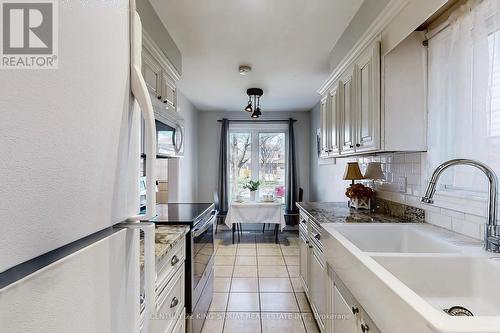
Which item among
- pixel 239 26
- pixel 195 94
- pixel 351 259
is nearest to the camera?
pixel 351 259

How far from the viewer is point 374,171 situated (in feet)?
8.04

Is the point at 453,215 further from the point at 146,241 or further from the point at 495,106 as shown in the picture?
Answer: the point at 146,241

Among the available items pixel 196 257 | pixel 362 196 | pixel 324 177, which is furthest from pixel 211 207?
pixel 324 177

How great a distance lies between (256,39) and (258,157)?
3479 mm

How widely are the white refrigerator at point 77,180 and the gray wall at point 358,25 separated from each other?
179 centimetres

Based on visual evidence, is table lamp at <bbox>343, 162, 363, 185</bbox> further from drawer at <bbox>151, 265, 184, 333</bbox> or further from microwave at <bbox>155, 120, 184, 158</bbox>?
drawer at <bbox>151, 265, 184, 333</bbox>

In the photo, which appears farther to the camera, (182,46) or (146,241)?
(182,46)

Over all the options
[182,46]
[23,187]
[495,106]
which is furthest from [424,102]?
[182,46]

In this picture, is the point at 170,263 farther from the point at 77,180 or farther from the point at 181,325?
the point at 77,180

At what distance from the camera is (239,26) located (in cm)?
244

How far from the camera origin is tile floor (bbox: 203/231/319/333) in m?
2.32

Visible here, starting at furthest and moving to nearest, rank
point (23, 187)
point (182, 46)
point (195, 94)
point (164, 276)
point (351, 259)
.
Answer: point (195, 94) → point (182, 46) → point (164, 276) → point (351, 259) → point (23, 187)

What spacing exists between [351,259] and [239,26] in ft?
7.02

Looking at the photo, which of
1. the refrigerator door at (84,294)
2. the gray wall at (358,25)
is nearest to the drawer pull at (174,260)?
the refrigerator door at (84,294)
